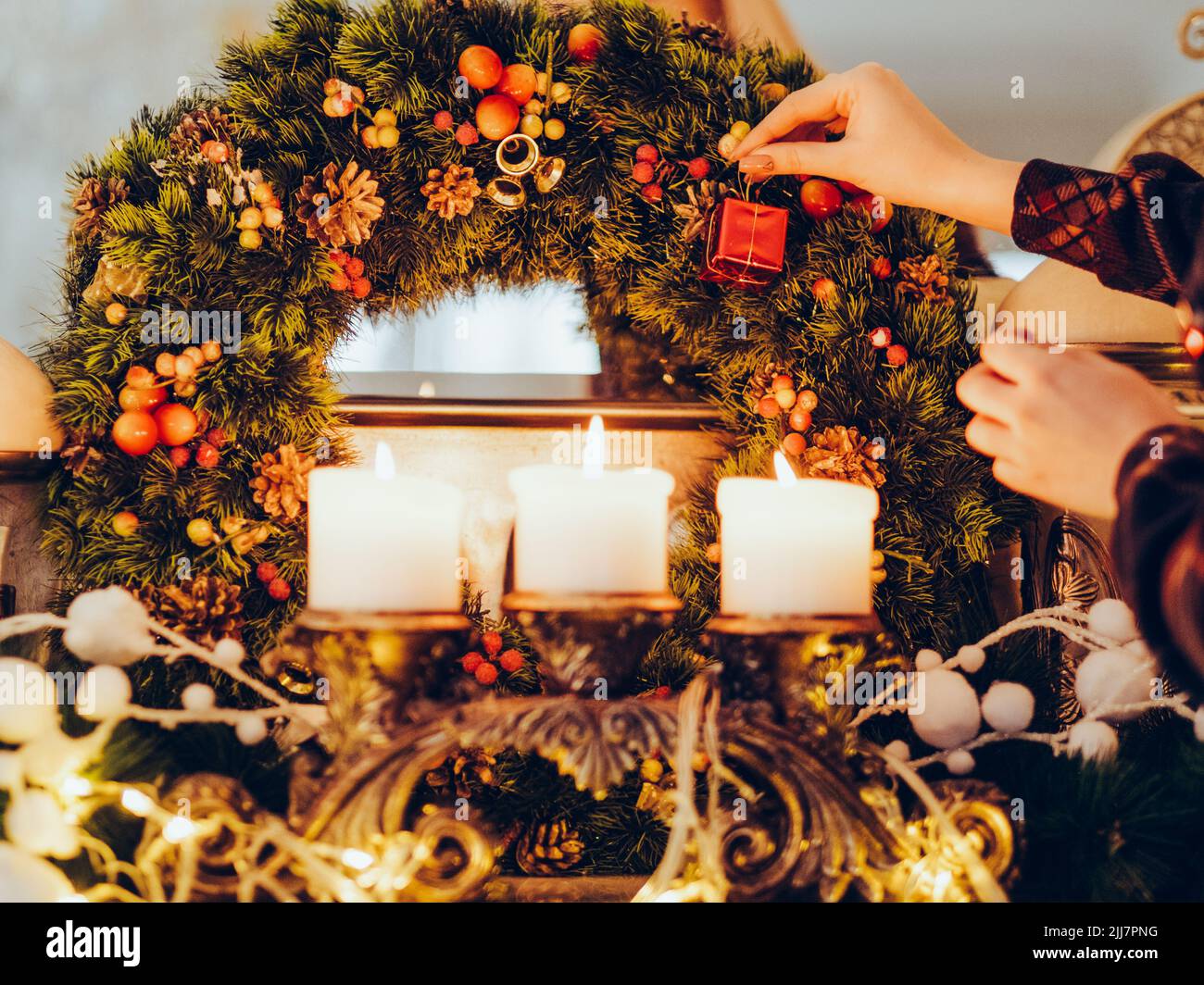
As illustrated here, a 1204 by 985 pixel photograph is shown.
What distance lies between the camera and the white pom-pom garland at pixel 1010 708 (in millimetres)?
708

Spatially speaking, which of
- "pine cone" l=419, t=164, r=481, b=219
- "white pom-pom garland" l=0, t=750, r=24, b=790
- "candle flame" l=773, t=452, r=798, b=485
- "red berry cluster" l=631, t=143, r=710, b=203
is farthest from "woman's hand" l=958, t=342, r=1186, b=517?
"white pom-pom garland" l=0, t=750, r=24, b=790

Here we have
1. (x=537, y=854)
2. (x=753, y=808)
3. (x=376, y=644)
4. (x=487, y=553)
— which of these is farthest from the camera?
(x=487, y=553)

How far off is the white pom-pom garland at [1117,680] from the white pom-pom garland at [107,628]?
0.75m

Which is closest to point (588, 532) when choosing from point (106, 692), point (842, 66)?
point (106, 692)

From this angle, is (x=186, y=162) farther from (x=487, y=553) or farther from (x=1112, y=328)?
(x=1112, y=328)

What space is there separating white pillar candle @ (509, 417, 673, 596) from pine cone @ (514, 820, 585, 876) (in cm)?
37

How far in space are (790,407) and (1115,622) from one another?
340 mm

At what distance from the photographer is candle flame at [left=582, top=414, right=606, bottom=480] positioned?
0.53m

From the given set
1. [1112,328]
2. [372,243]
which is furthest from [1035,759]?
[372,243]

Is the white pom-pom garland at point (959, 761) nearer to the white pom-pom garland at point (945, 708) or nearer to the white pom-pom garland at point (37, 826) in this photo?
the white pom-pom garland at point (945, 708)

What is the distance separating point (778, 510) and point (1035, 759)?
1.16 ft

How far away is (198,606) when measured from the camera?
2.52 feet

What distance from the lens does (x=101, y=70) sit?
971 millimetres

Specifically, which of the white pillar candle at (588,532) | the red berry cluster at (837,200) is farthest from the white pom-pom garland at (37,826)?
the red berry cluster at (837,200)
